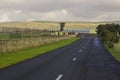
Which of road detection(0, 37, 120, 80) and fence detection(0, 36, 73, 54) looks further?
fence detection(0, 36, 73, 54)

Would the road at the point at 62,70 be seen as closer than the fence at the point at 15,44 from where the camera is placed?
Yes

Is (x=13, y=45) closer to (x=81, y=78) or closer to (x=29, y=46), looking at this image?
(x=29, y=46)

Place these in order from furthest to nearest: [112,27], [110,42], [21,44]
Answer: [112,27]
[110,42]
[21,44]

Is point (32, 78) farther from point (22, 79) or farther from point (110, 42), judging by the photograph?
point (110, 42)

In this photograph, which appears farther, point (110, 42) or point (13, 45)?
point (110, 42)

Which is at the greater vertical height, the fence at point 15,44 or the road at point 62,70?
the road at point 62,70

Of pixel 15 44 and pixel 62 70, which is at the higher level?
pixel 62 70

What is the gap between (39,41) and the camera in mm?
51125

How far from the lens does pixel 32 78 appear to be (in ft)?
42.5

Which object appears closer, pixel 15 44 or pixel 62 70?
pixel 62 70

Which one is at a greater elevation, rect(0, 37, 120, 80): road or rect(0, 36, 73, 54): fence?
rect(0, 37, 120, 80): road

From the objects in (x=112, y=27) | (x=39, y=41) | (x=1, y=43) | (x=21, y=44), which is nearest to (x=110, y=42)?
(x=39, y=41)

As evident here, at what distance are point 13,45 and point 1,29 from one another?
52116mm

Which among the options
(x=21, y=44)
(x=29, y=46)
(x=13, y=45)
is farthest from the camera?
(x=29, y=46)
